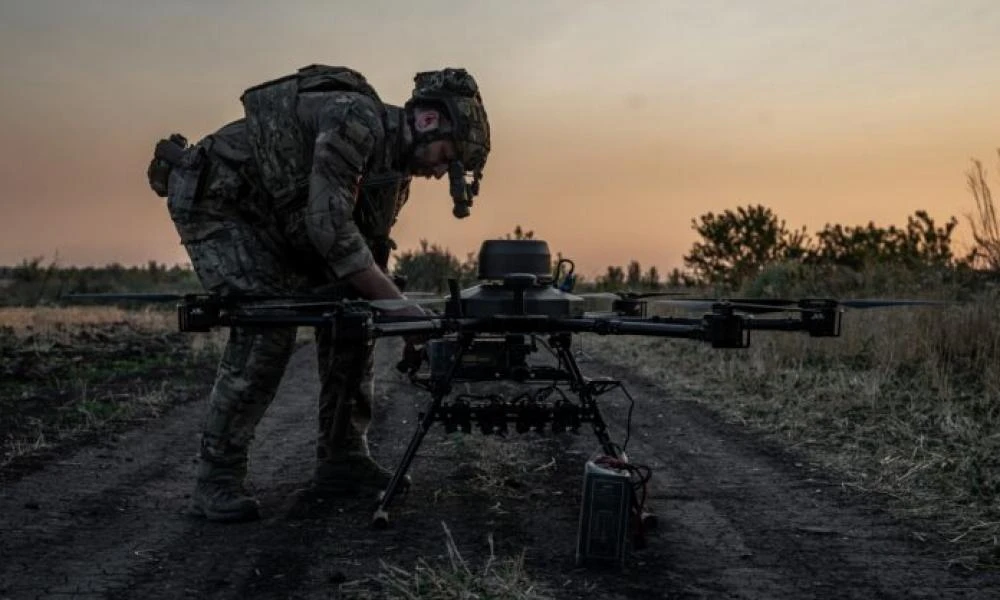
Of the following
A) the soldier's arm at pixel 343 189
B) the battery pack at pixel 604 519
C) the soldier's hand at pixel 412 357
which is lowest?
the battery pack at pixel 604 519

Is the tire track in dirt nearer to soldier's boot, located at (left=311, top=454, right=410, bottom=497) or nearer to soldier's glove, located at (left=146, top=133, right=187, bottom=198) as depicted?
soldier's boot, located at (left=311, top=454, right=410, bottom=497)

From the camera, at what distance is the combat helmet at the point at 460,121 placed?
6.24 metres

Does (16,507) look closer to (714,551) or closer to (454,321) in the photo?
(454,321)

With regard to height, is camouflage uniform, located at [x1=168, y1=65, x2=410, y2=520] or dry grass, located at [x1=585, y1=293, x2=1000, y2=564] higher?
camouflage uniform, located at [x1=168, y1=65, x2=410, y2=520]

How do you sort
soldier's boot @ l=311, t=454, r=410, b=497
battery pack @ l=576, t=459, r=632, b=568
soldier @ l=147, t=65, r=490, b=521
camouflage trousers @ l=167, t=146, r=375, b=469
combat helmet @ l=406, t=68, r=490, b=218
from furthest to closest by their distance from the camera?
soldier's boot @ l=311, t=454, r=410, b=497
camouflage trousers @ l=167, t=146, r=375, b=469
combat helmet @ l=406, t=68, r=490, b=218
soldier @ l=147, t=65, r=490, b=521
battery pack @ l=576, t=459, r=632, b=568

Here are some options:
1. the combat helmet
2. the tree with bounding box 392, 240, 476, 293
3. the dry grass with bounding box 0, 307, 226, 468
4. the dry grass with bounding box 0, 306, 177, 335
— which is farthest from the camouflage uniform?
the tree with bounding box 392, 240, 476, 293

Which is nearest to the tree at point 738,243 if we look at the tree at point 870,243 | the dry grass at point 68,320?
the tree at point 870,243

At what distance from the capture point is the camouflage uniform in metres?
6.25

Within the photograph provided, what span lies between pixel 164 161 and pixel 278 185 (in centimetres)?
81

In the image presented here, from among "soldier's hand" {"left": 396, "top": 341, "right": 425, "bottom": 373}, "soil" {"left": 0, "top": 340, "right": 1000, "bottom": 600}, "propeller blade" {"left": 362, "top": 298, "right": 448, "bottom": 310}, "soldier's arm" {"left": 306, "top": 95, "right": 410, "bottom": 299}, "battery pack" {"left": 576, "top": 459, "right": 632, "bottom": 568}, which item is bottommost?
"soil" {"left": 0, "top": 340, "right": 1000, "bottom": 600}

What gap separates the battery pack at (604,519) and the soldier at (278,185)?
58.3 inches

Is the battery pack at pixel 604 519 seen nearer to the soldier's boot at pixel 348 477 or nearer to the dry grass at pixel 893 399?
the dry grass at pixel 893 399

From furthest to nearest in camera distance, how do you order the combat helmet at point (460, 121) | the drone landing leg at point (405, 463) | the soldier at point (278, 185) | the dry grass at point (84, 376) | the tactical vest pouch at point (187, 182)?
the dry grass at point (84, 376) < the tactical vest pouch at point (187, 182) < the combat helmet at point (460, 121) < the soldier at point (278, 185) < the drone landing leg at point (405, 463)

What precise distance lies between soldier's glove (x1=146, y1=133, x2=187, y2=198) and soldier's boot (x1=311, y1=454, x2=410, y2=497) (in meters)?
1.96
